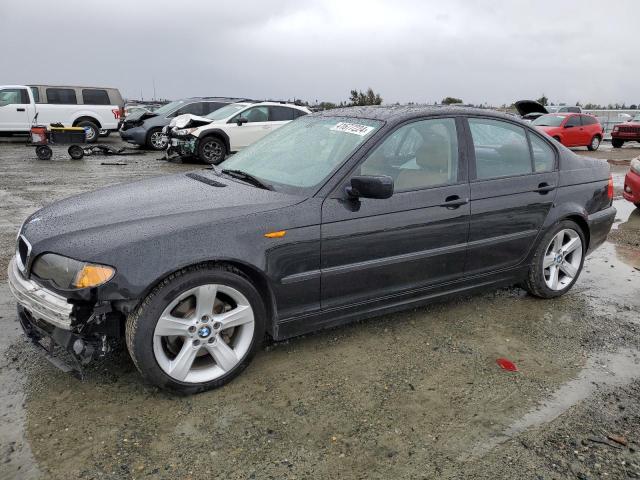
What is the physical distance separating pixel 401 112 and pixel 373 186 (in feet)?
2.89

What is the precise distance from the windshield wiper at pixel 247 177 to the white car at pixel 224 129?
367 inches

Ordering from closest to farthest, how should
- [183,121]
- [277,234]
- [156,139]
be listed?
[277,234] < [183,121] < [156,139]

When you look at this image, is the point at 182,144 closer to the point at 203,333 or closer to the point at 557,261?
the point at 557,261

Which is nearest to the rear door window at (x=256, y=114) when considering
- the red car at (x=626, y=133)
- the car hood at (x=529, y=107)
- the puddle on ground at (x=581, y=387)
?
the puddle on ground at (x=581, y=387)

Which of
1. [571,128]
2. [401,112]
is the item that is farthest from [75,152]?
[571,128]

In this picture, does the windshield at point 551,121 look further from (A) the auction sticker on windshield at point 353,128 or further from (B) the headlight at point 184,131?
(A) the auction sticker on windshield at point 353,128

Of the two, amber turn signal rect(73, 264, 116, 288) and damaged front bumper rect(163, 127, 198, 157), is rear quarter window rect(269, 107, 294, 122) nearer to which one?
damaged front bumper rect(163, 127, 198, 157)

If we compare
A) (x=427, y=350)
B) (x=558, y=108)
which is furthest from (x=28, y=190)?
(x=558, y=108)

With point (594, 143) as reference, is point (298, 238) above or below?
above

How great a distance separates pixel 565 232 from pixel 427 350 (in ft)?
5.89

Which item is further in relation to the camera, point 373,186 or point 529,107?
point 529,107

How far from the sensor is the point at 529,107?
25.7 m

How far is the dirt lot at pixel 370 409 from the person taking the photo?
2.42 metres

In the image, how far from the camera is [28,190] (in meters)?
9.28
